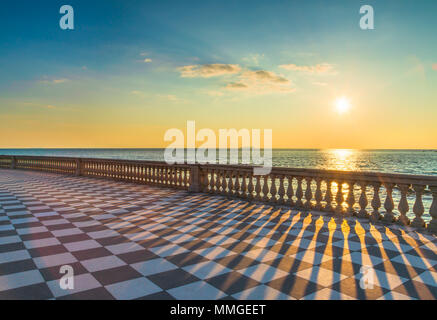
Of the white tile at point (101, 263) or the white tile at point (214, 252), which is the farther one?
→ the white tile at point (214, 252)

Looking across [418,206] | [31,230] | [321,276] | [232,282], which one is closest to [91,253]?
[31,230]

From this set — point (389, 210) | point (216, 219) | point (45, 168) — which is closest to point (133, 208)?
point (216, 219)

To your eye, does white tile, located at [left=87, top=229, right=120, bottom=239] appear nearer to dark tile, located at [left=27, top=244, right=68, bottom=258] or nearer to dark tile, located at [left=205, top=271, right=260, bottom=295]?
dark tile, located at [left=27, top=244, right=68, bottom=258]

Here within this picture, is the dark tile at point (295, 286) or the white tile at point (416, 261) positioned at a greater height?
the dark tile at point (295, 286)

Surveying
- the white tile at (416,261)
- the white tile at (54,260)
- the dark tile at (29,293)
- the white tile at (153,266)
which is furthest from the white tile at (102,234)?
the white tile at (416,261)

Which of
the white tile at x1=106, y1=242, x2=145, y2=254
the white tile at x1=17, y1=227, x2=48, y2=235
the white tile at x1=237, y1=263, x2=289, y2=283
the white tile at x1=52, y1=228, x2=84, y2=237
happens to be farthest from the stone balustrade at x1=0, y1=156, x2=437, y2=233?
the white tile at x1=17, y1=227, x2=48, y2=235

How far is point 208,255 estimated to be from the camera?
4277mm

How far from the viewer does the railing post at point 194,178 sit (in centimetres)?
1034

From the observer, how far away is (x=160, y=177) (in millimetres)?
11781

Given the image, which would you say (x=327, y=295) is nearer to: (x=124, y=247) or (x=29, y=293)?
(x=124, y=247)

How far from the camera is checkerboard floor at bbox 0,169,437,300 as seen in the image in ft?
10.6

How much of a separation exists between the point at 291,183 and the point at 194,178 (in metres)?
3.83

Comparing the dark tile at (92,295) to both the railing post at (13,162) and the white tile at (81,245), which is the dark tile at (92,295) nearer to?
the white tile at (81,245)
